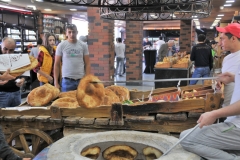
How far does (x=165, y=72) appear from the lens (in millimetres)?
7664

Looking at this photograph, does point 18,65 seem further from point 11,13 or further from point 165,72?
point 11,13

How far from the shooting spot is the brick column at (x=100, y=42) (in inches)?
269

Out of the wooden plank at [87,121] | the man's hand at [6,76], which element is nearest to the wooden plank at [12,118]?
the man's hand at [6,76]

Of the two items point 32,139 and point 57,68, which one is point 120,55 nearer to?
point 57,68

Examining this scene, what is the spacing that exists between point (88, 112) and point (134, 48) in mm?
7452

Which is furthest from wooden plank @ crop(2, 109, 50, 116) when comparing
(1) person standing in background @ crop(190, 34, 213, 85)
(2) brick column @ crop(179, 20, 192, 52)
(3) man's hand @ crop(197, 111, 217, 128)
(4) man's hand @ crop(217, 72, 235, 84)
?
(2) brick column @ crop(179, 20, 192, 52)

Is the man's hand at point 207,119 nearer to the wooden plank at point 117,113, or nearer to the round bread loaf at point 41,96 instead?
the wooden plank at point 117,113

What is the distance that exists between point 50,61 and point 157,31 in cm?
2305

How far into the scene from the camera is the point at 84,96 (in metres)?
2.75

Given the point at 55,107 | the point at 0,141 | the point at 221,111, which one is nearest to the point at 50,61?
the point at 55,107

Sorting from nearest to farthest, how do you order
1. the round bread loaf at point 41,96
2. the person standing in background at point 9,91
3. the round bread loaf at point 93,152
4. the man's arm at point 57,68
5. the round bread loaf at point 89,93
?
the round bread loaf at point 93,152 < the round bread loaf at point 89,93 < the round bread loaf at point 41,96 < the person standing in background at point 9,91 < the man's arm at point 57,68

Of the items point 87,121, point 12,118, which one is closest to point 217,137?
point 87,121

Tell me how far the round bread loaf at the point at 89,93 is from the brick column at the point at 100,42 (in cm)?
405

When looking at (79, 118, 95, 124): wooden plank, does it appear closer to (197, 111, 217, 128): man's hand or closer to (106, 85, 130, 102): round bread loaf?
(106, 85, 130, 102): round bread loaf
